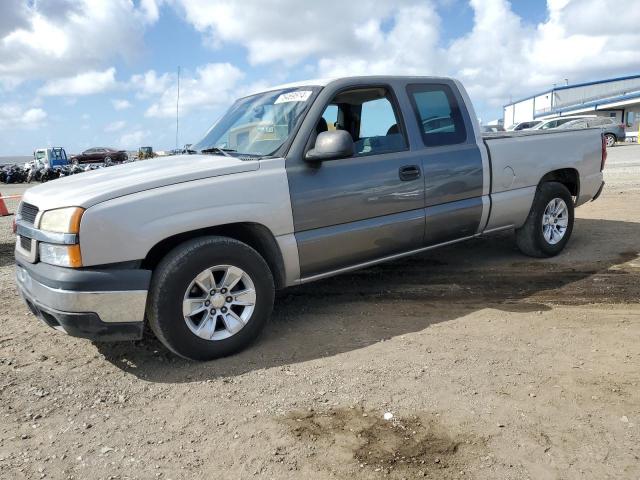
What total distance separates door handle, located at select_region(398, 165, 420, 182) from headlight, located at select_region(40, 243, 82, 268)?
2518mm

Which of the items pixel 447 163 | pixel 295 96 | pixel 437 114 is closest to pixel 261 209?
pixel 295 96

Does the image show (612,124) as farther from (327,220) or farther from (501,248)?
(327,220)

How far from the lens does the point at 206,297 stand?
3613 millimetres

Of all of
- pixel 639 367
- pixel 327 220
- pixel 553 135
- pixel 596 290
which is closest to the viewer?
pixel 639 367

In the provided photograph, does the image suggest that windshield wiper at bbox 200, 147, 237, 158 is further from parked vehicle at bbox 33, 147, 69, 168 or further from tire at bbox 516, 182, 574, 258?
parked vehicle at bbox 33, 147, 69, 168

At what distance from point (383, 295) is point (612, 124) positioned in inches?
1284

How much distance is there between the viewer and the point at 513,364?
11.4ft

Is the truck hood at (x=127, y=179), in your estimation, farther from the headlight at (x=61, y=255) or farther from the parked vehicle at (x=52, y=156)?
the parked vehicle at (x=52, y=156)

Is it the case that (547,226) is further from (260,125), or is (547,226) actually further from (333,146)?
(260,125)

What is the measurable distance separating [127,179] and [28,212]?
757 mm

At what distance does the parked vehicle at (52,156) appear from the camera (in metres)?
35.4

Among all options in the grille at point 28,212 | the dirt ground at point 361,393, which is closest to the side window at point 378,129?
the dirt ground at point 361,393

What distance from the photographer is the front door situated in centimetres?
402

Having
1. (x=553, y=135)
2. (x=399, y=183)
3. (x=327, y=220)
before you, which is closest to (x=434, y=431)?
(x=327, y=220)
